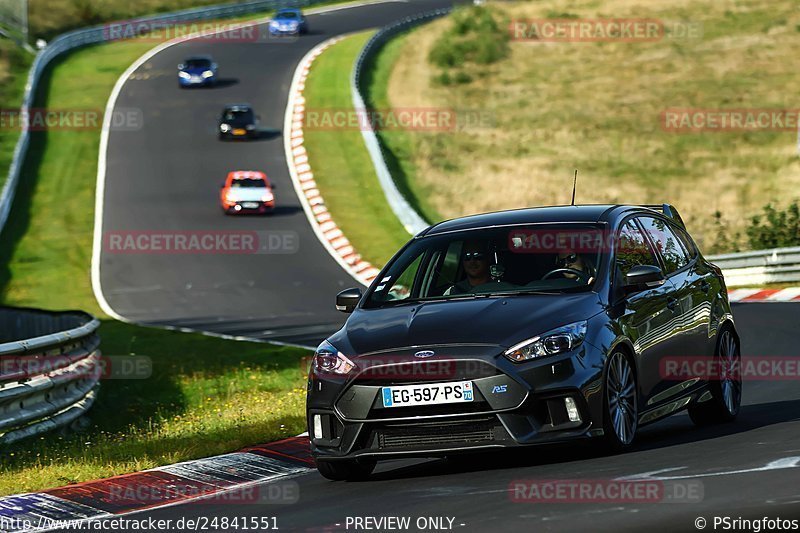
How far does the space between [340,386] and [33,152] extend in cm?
4126

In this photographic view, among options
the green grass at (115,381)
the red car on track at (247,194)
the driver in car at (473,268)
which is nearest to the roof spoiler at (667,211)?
the driver in car at (473,268)

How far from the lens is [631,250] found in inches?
389

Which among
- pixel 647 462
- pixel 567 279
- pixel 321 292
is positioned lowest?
pixel 321 292

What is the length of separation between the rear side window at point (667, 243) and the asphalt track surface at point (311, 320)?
1.22 metres

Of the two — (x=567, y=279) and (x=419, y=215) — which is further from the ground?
(x=567, y=279)

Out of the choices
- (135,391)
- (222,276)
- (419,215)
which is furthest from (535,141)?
(135,391)

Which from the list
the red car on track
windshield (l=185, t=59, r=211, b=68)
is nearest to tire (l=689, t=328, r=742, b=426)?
the red car on track

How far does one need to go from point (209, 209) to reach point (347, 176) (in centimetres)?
494

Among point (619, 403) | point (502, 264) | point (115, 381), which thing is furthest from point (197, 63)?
point (619, 403)

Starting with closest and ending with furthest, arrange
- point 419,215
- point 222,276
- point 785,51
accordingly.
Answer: point 222,276
point 419,215
point 785,51

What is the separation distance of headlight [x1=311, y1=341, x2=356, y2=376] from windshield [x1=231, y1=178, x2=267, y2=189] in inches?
1252

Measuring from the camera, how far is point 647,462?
834 centimetres

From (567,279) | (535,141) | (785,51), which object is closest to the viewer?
(567,279)

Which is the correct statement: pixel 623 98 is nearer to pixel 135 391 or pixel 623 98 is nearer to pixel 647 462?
pixel 135 391
